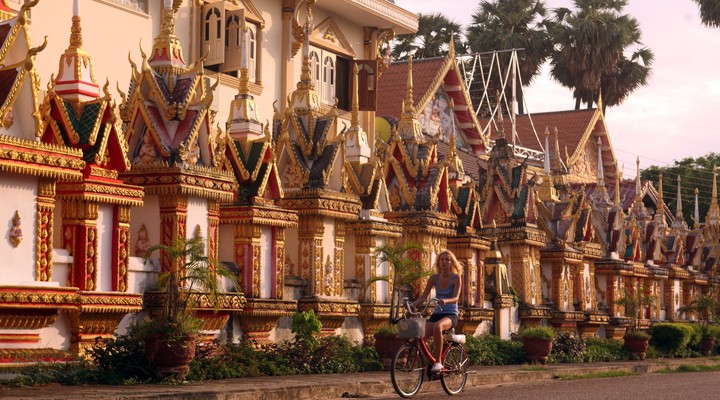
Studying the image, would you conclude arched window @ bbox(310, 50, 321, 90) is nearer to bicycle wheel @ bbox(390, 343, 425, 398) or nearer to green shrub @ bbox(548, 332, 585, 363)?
green shrub @ bbox(548, 332, 585, 363)

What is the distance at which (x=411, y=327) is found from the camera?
49.0 ft

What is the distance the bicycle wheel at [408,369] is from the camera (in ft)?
49.0

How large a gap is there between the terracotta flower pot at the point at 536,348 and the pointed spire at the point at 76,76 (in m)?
12.0

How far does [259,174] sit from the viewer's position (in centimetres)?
1877

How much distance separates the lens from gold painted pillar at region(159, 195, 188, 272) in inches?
653

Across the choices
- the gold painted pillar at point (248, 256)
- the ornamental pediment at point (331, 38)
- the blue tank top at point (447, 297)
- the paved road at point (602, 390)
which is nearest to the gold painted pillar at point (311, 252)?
the gold painted pillar at point (248, 256)

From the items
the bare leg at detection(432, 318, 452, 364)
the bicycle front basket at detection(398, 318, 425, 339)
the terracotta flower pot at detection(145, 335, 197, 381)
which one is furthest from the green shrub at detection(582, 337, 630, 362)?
the terracotta flower pot at detection(145, 335, 197, 381)

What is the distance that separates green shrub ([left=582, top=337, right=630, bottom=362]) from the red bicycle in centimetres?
1308

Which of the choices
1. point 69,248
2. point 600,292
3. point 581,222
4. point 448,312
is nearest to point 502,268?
point 581,222

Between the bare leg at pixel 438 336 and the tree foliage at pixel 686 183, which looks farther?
the tree foliage at pixel 686 183

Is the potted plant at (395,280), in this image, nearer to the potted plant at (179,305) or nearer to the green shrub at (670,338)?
the potted plant at (179,305)

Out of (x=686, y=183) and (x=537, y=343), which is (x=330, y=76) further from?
(x=686, y=183)

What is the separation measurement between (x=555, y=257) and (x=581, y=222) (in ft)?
7.54

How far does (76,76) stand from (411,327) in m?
4.74
